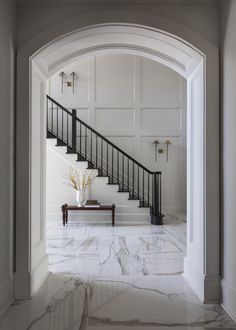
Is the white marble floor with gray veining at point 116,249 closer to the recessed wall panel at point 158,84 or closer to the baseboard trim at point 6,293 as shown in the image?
the baseboard trim at point 6,293

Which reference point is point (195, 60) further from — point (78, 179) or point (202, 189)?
point (78, 179)

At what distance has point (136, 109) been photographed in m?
9.88

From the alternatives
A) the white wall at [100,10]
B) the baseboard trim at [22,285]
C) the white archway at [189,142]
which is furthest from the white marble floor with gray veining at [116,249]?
the white wall at [100,10]

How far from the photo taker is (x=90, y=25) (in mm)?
3170

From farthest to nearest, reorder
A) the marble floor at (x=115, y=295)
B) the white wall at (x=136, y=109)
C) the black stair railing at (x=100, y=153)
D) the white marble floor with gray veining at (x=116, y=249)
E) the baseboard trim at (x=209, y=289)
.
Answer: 1. the white wall at (x=136, y=109)
2. the black stair railing at (x=100, y=153)
3. the white marble floor with gray veining at (x=116, y=249)
4. the baseboard trim at (x=209, y=289)
5. the marble floor at (x=115, y=295)

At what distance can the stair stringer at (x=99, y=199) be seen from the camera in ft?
27.5

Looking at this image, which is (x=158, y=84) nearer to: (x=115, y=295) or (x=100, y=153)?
(x=100, y=153)

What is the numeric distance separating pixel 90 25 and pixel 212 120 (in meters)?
1.36

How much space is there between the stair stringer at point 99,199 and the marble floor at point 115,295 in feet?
8.95

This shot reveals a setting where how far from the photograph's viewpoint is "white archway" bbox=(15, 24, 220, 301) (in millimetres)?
3113

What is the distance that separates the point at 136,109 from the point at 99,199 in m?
2.78

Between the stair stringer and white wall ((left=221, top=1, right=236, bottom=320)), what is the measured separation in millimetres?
5471

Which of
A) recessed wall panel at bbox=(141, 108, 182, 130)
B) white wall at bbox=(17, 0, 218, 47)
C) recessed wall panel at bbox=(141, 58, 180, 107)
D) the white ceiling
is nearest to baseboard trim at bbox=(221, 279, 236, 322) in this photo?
white wall at bbox=(17, 0, 218, 47)

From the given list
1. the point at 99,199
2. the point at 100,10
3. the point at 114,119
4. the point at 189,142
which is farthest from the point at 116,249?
the point at 114,119
